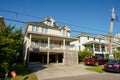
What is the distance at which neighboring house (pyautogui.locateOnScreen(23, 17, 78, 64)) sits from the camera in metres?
27.5

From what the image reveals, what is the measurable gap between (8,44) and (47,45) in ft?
53.7

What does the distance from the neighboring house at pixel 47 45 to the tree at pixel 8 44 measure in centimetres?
1262

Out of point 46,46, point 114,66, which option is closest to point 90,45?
point 46,46

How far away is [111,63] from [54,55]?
16.1 m

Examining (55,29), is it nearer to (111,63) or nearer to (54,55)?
(54,55)

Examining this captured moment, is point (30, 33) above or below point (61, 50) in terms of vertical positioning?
above

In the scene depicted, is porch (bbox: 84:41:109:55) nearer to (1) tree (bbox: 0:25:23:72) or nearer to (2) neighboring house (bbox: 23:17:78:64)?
(2) neighboring house (bbox: 23:17:78:64)

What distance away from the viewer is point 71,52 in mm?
30250

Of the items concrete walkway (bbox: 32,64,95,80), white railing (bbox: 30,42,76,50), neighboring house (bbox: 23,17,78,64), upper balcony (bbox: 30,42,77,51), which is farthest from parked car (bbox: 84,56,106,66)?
concrete walkway (bbox: 32,64,95,80)

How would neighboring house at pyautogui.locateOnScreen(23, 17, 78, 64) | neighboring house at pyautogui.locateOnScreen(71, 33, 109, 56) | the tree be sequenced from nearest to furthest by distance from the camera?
the tree, neighboring house at pyautogui.locateOnScreen(23, 17, 78, 64), neighboring house at pyautogui.locateOnScreen(71, 33, 109, 56)

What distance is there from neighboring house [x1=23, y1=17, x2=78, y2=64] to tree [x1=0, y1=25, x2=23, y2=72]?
12621mm

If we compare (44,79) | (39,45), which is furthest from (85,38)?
(44,79)

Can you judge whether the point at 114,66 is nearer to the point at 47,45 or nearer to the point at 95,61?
the point at 95,61

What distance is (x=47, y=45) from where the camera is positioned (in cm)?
2877
